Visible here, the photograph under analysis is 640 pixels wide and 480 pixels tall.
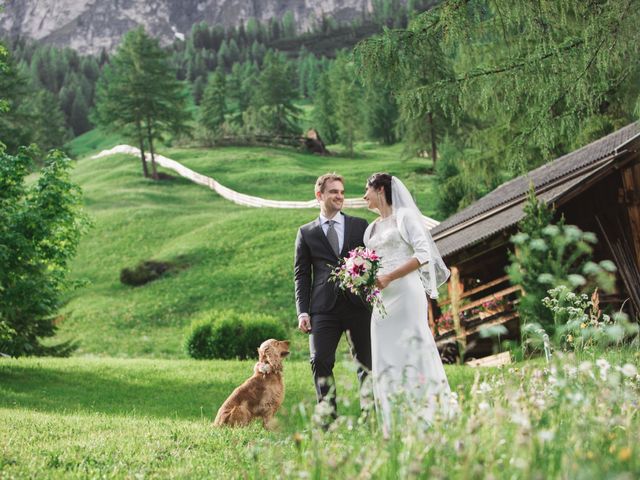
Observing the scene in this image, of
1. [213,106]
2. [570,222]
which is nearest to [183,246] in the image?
[570,222]

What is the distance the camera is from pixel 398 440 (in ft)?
12.1

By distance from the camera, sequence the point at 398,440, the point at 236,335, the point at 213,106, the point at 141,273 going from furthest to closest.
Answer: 1. the point at 213,106
2. the point at 141,273
3. the point at 236,335
4. the point at 398,440

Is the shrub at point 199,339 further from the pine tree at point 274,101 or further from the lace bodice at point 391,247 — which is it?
the pine tree at point 274,101

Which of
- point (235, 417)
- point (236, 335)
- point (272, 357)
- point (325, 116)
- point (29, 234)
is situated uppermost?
point (325, 116)

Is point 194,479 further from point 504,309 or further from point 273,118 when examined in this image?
point 273,118

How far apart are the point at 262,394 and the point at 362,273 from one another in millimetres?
1509

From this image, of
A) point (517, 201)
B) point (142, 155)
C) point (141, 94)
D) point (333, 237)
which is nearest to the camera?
point (333, 237)

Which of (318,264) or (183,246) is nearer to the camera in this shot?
(318,264)

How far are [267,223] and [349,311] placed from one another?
33692mm

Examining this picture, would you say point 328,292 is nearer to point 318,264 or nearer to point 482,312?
point 318,264

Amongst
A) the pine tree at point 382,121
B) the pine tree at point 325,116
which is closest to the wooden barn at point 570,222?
the pine tree at point 382,121

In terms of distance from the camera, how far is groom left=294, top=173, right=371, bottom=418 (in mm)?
6691

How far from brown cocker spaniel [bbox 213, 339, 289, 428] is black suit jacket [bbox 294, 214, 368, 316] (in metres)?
0.49

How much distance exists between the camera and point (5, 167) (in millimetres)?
13555
